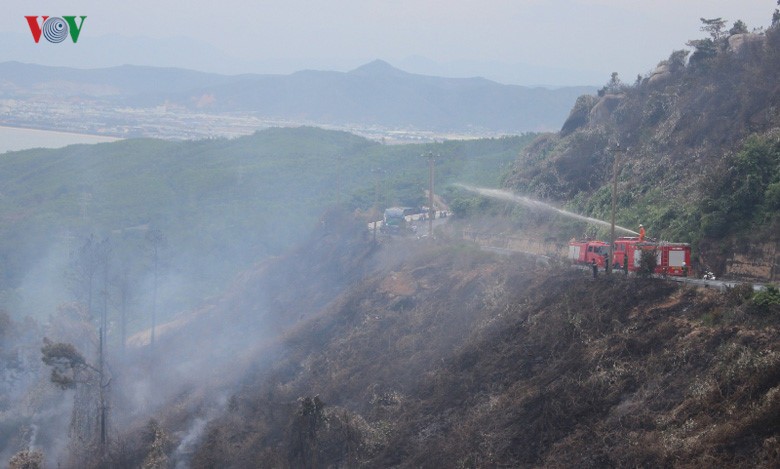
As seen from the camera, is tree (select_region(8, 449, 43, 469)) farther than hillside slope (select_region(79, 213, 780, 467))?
Yes

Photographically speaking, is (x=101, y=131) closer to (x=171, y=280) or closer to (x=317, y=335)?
(x=171, y=280)

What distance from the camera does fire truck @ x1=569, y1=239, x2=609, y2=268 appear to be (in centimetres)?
3312

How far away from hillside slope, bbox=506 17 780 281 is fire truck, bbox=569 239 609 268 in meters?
3.19

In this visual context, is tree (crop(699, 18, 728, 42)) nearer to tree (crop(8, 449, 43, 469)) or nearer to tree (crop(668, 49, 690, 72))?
tree (crop(668, 49, 690, 72))

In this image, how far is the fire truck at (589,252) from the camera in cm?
3312

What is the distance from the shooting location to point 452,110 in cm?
19788

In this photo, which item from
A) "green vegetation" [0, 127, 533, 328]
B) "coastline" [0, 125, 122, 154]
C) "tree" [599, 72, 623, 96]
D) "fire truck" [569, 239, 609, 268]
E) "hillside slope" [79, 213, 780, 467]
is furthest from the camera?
"coastline" [0, 125, 122, 154]

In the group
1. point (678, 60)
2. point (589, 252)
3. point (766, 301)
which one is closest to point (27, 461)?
point (589, 252)

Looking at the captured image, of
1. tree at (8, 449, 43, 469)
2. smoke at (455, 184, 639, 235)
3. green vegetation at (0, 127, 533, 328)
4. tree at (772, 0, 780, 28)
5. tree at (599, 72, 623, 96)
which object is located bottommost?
tree at (8, 449, 43, 469)

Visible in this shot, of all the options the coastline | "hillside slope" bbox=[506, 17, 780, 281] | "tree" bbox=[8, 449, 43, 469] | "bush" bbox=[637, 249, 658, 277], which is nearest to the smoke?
"hillside slope" bbox=[506, 17, 780, 281]

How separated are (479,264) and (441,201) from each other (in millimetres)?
37568

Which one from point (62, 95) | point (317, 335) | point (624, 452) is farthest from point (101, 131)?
point (624, 452)

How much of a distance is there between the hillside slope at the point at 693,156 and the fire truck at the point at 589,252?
10.5 ft

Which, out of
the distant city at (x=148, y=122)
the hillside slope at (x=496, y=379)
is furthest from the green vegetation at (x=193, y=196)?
the hillside slope at (x=496, y=379)
